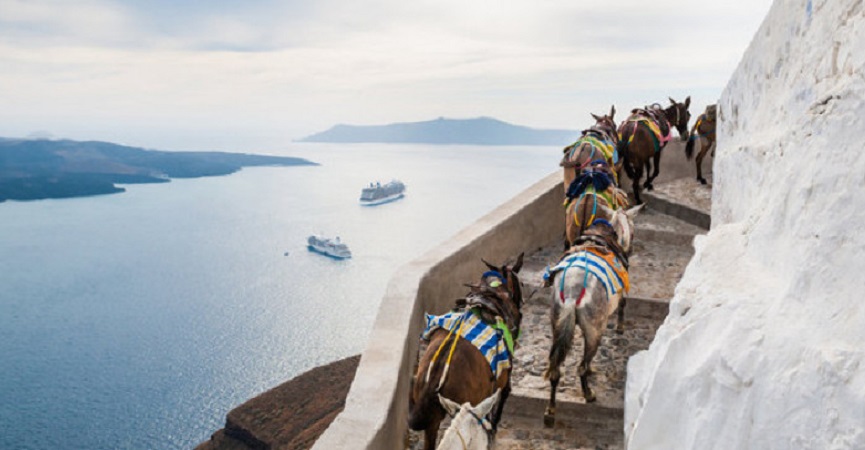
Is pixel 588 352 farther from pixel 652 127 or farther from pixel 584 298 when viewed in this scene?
pixel 652 127

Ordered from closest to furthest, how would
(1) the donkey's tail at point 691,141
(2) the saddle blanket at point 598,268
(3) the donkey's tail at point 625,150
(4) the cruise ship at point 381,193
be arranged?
(2) the saddle blanket at point 598,268, (3) the donkey's tail at point 625,150, (1) the donkey's tail at point 691,141, (4) the cruise ship at point 381,193

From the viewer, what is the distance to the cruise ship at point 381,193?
14725cm

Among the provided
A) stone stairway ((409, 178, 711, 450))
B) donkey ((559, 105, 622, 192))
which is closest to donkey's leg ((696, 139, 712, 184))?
stone stairway ((409, 178, 711, 450))

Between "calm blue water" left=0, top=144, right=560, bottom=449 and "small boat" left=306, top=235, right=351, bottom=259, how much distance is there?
5.41ft

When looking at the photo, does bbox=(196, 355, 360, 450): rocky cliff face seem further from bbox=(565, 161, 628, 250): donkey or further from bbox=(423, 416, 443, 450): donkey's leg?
bbox=(423, 416, 443, 450): donkey's leg

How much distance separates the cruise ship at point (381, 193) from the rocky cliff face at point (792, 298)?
14404 cm

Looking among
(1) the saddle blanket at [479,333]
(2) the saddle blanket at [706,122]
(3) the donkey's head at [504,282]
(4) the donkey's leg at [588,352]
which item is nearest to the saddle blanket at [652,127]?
(2) the saddle blanket at [706,122]

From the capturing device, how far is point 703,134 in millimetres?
11711

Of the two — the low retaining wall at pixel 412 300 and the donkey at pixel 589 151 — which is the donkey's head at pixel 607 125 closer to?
the donkey at pixel 589 151

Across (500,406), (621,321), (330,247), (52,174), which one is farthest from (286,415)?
(52,174)

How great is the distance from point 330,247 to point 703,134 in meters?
97.6

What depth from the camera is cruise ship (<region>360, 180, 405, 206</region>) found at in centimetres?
14725

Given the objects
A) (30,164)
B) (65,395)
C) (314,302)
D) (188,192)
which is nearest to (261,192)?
(188,192)

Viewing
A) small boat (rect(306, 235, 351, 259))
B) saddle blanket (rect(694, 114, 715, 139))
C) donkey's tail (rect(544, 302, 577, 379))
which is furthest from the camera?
small boat (rect(306, 235, 351, 259))
